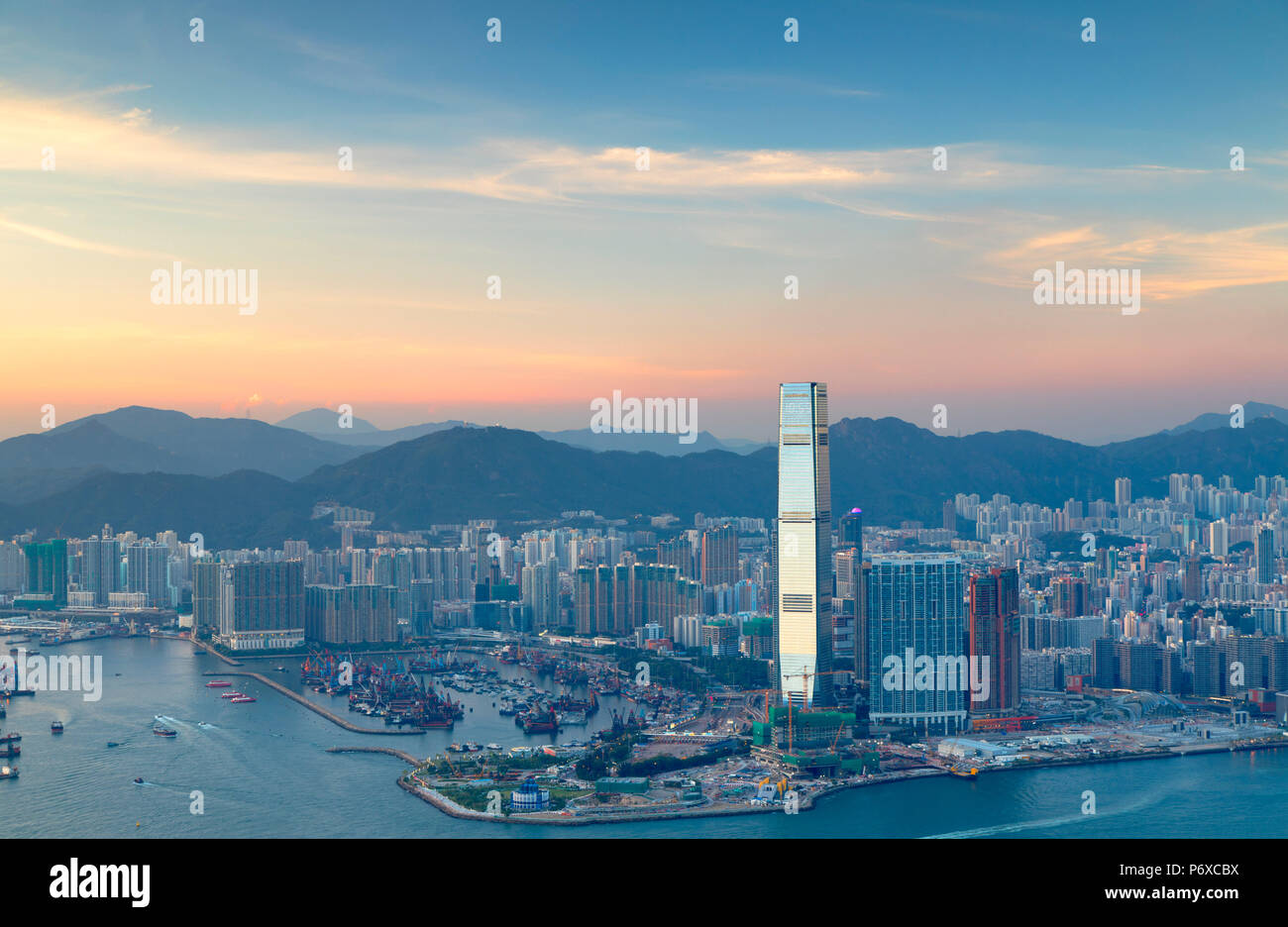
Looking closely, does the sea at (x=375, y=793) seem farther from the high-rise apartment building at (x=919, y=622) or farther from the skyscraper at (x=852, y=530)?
the skyscraper at (x=852, y=530)

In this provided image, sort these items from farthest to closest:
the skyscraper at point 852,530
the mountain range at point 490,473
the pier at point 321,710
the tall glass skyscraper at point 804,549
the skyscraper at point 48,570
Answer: the mountain range at point 490,473 < the skyscraper at point 48,570 < the skyscraper at point 852,530 < the tall glass skyscraper at point 804,549 < the pier at point 321,710

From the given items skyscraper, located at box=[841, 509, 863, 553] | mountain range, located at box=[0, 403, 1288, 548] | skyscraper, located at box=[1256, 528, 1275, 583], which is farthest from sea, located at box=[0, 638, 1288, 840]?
mountain range, located at box=[0, 403, 1288, 548]

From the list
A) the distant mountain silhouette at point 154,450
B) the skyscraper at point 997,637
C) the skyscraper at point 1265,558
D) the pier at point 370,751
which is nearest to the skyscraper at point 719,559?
the skyscraper at point 1265,558

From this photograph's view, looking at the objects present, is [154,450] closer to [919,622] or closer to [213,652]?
[213,652]

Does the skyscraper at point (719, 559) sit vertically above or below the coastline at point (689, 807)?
above

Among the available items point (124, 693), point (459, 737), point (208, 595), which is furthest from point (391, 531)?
point (459, 737)

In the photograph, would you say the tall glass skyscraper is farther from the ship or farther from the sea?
the ship
